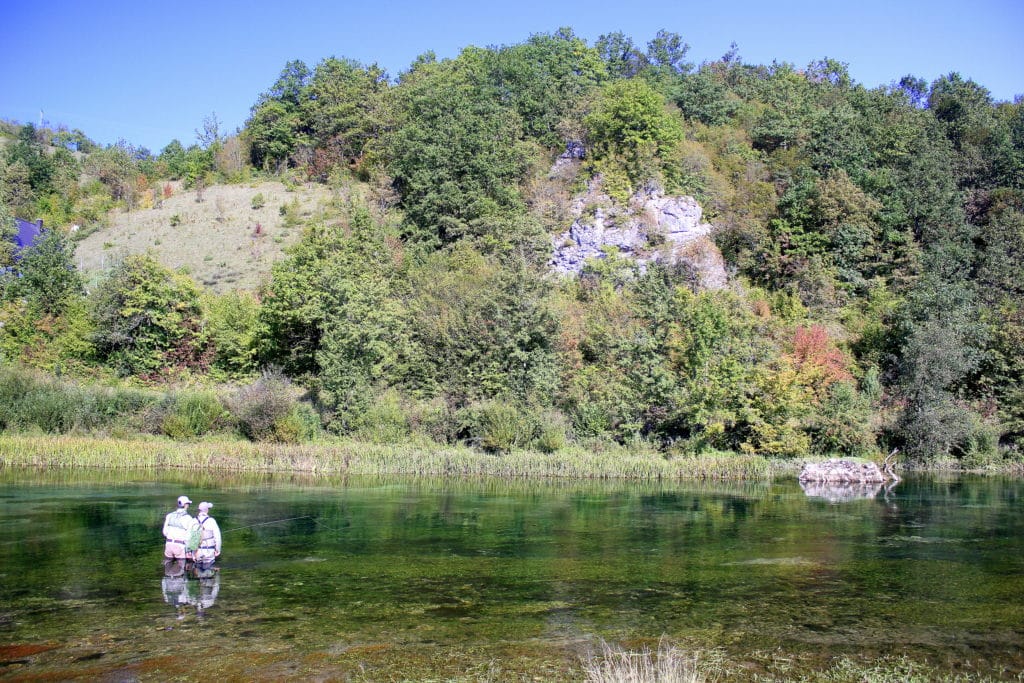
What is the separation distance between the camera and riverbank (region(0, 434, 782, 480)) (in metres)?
41.7

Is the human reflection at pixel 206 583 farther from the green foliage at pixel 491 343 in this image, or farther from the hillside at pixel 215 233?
the hillside at pixel 215 233

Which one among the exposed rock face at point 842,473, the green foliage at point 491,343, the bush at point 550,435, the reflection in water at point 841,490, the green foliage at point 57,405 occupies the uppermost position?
the green foliage at point 491,343

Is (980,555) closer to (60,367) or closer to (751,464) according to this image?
(751,464)

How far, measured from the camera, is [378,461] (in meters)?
43.1

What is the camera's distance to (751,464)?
143 ft

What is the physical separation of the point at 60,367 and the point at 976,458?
5744cm

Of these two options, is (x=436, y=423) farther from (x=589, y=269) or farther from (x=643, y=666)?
(x=643, y=666)

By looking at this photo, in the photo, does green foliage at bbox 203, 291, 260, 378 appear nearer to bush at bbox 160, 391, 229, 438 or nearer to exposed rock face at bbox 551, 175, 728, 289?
bush at bbox 160, 391, 229, 438

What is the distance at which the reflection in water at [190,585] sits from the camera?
1772cm

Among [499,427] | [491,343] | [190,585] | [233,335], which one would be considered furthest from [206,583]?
[233,335]

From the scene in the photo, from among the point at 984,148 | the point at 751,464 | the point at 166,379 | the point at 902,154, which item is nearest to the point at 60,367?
the point at 166,379

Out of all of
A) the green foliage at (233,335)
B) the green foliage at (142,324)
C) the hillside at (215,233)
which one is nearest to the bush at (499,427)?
the green foliage at (233,335)

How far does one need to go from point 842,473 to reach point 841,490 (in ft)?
11.7

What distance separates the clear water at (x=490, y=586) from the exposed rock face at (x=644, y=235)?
3701 cm
